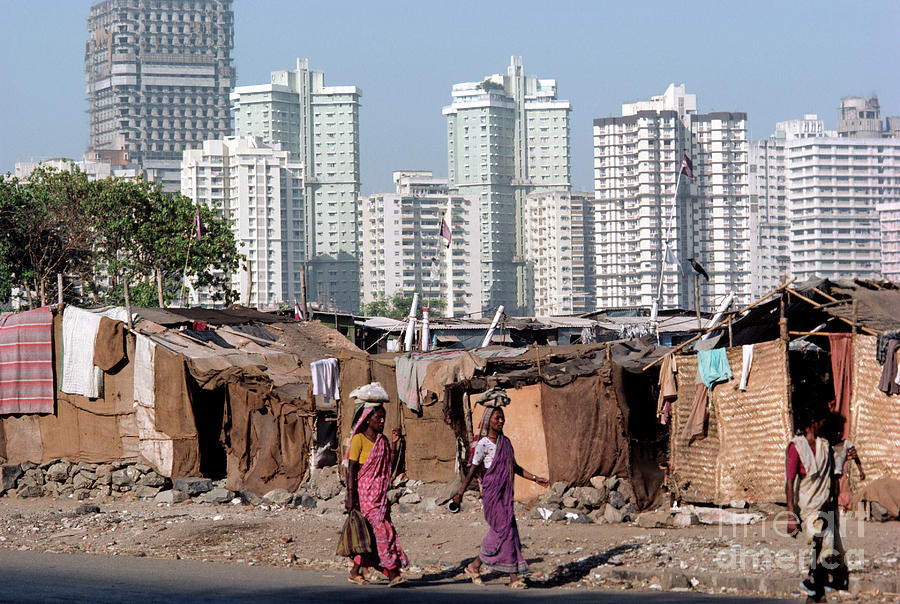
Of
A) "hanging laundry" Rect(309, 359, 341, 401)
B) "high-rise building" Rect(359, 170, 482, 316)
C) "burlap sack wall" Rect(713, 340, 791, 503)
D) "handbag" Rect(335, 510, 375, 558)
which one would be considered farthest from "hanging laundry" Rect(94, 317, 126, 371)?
"high-rise building" Rect(359, 170, 482, 316)

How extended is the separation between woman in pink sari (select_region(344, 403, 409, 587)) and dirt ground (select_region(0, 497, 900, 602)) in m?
1.05

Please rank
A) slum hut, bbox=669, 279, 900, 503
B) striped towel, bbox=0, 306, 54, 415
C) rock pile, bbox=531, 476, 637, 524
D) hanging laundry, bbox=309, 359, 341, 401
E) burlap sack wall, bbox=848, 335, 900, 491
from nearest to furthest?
1. burlap sack wall, bbox=848, 335, 900, 491
2. slum hut, bbox=669, 279, 900, 503
3. rock pile, bbox=531, 476, 637, 524
4. hanging laundry, bbox=309, 359, 341, 401
5. striped towel, bbox=0, 306, 54, 415

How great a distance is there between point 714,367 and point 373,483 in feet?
16.4

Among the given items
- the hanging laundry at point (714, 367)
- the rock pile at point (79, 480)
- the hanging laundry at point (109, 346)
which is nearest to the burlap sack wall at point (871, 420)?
the hanging laundry at point (714, 367)

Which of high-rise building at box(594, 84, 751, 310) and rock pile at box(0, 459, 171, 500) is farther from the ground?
high-rise building at box(594, 84, 751, 310)

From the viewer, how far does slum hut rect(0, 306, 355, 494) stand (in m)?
16.2

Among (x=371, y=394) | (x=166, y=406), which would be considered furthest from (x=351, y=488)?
(x=166, y=406)

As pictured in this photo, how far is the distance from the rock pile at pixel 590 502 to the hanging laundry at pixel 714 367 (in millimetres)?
1544

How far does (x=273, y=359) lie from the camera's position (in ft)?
59.2

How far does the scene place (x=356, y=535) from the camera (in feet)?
29.6

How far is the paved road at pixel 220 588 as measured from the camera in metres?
8.84

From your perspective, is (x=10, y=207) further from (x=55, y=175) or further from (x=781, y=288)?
(x=781, y=288)

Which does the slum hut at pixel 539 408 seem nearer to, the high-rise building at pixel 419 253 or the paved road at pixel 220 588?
the paved road at pixel 220 588

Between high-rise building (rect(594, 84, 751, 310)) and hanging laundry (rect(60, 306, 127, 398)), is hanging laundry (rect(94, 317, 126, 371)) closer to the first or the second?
hanging laundry (rect(60, 306, 127, 398))
